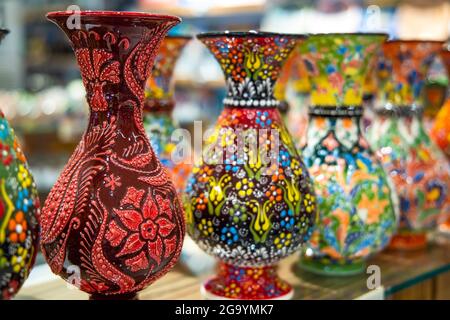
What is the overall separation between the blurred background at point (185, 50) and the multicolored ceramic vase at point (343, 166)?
54 centimetres

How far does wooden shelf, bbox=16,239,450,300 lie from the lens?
0.98 metres

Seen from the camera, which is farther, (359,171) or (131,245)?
(359,171)

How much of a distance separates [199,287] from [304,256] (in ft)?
0.71

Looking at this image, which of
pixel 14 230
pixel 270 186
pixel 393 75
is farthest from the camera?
pixel 393 75

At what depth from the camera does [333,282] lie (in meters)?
1.06

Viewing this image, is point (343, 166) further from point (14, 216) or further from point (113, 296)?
point (14, 216)

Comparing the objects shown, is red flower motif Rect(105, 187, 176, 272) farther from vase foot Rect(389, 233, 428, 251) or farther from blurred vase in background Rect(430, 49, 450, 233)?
blurred vase in background Rect(430, 49, 450, 233)

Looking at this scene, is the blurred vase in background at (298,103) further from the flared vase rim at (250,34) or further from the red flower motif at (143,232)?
the red flower motif at (143,232)

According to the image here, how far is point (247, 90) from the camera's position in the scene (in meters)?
0.92

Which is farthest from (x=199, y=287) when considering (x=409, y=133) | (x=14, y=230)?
(x=409, y=133)

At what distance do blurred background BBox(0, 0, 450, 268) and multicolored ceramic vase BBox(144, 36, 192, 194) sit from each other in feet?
2.16

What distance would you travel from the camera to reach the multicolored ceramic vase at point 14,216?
2.15 ft

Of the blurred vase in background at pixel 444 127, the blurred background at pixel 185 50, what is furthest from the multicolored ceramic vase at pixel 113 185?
the blurred background at pixel 185 50
